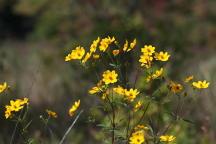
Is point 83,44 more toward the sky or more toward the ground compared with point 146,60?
more toward the sky

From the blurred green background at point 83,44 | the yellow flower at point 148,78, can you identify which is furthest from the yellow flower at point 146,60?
the blurred green background at point 83,44

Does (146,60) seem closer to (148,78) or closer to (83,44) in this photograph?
(148,78)

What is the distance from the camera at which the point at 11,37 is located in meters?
17.7

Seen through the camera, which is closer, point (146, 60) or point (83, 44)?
point (146, 60)

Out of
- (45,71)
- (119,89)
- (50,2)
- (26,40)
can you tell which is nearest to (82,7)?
(50,2)

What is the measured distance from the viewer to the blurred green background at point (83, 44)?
426 cm

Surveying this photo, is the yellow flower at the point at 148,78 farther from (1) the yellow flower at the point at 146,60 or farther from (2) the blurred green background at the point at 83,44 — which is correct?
(2) the blurred green background at the point at 83,44

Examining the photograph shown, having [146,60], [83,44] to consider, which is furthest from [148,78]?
[83,44]

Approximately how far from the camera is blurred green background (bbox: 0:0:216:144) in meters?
4.26

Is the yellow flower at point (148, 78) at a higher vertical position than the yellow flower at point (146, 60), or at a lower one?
lower

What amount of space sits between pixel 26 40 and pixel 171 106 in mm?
13298

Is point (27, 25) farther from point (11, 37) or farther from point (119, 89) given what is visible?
point (119, 89)

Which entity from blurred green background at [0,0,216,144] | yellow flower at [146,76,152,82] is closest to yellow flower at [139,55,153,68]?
yellow flower at [146,76,152,82]

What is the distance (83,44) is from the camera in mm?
5469
